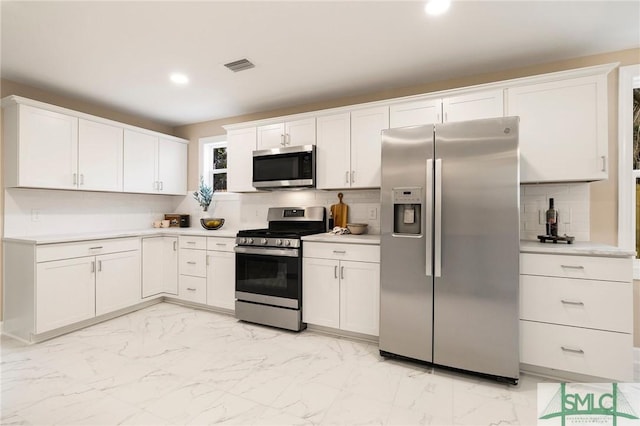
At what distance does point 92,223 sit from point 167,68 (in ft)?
7.33

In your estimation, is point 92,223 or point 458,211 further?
point 92,223

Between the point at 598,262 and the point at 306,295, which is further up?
the point at 598,262

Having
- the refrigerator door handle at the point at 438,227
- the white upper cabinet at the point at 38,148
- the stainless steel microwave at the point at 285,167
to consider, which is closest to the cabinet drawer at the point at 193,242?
the stainless steel microwave at the point at 285,167

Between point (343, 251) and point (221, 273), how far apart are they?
5.19ft

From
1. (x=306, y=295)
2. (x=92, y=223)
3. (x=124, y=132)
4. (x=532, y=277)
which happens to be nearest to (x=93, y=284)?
(x=92, y=223)

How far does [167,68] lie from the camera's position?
9.69 ft

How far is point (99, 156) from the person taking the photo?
144 inches

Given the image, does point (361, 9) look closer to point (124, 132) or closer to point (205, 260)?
point (205, 260)

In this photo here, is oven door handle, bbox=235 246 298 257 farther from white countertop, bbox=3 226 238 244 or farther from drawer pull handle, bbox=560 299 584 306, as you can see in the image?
drawer pull handle, bbox=560 299 584 306

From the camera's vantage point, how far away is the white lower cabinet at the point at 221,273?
3.61m

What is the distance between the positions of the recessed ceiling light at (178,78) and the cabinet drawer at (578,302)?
3461mm

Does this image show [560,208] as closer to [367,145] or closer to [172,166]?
[367,145]

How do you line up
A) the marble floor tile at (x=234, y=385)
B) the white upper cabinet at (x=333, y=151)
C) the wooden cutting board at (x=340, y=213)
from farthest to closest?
1. the wooden cutting board at (x=340, y=213)
2. the white upper cabinet at (x=333, y=151)
3. the marble floor tile at (x=234, y=385)

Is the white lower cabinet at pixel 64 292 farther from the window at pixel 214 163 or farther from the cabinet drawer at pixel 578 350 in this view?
the cabinet drawer at pixel 578 350
